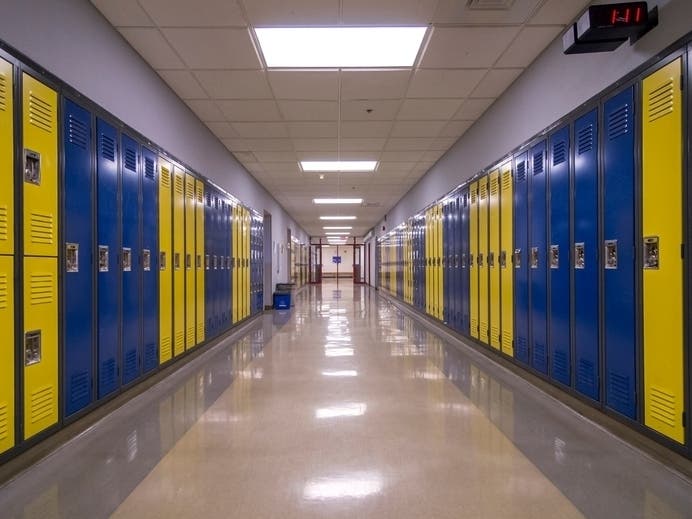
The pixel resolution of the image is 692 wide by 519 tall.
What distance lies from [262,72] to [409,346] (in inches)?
157

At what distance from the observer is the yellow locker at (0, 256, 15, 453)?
7.55 feet

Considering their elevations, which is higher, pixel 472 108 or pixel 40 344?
pixel 472 108

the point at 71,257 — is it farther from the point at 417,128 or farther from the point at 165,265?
the point at 417,128

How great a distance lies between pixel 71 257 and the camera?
297cm

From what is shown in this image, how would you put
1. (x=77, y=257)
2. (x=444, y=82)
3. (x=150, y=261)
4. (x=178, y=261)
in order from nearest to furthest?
(x=77, y=257), (x=150, y=261), (x=444, y=82), (x=178, y=261)

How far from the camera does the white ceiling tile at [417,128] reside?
6.16 metres

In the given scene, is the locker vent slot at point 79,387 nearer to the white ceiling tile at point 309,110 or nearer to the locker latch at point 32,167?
the locker latch at point 32,167

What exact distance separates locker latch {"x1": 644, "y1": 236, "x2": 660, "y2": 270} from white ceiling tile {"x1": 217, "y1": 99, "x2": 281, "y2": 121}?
415 cm

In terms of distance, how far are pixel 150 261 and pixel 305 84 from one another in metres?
2.44

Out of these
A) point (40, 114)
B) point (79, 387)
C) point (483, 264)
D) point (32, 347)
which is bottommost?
point (79, 387)

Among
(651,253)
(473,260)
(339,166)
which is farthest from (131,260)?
(339,166)

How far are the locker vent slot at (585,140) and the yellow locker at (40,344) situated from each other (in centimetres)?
372

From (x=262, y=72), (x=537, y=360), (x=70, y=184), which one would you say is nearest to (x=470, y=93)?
(x=262, y=72)

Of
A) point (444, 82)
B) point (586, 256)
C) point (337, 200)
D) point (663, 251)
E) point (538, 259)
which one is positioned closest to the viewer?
point (663, 251)
